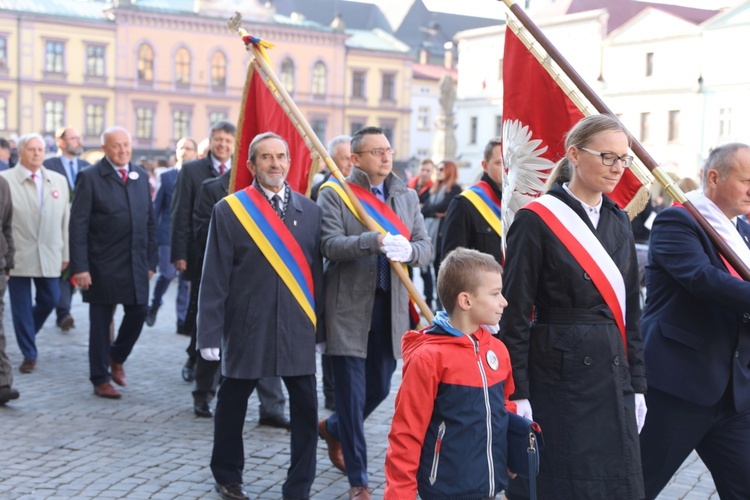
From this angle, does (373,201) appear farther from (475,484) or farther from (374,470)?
(475,484)

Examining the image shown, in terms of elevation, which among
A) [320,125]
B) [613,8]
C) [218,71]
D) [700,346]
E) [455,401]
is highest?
[613,8]

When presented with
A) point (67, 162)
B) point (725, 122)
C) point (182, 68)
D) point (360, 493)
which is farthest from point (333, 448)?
point (182, 68)

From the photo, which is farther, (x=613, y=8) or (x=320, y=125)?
(x=320, y=125)

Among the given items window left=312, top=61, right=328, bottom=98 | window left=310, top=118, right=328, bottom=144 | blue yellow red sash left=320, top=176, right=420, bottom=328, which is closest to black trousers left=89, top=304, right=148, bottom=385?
blue yellow red sash left=320, top=176, right=420, bottom=328

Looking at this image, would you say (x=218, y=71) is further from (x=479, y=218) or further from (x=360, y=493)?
(x=360, y=493)

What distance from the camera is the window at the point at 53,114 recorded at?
197ft

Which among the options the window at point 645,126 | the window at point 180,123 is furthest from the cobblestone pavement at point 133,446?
the window at point 180,123

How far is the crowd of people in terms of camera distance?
369 cm

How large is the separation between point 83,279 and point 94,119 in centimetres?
5606

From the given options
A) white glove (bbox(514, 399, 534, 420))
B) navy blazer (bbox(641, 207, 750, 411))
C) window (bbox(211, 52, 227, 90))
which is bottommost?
white glove (bbox(514, 399, 534, 420))

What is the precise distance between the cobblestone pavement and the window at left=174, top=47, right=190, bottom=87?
56422 millimetres

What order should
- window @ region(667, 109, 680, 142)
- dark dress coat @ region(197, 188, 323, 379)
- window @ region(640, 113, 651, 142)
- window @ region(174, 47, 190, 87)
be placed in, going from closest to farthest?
1. dark dress coat @ region(197, 188, 323, 379)
2. window @ region(667, 109, 680, 142)
3. window @ region(640, 113, 651, 142)
4. window @ region(174, 47, 190, 87)

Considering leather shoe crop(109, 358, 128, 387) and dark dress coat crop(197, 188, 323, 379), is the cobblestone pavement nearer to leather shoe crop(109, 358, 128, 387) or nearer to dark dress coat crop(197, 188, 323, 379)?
leather shoe crop(109, 358, 128, 387)

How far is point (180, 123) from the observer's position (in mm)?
63969
